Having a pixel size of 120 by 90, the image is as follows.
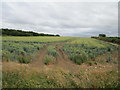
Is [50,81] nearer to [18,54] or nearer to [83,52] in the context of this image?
[18,54]

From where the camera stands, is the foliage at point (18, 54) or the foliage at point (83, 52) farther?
the foliage at point (83, 52)

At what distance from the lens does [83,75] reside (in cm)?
443

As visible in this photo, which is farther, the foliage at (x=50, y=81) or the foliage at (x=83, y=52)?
the foliage at (x=83, y=52)

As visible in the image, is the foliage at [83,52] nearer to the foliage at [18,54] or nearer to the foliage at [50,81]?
the foliage at [50,81]

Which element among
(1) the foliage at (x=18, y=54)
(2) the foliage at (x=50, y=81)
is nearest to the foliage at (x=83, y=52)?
(2) the foliage at (x=50, y=81)

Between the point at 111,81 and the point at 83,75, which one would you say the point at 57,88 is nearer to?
Answer: the point at 83,75

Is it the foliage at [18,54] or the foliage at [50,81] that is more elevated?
the foliage at [18,54]

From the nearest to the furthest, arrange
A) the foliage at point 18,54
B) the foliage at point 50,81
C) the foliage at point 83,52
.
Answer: the foliage at point 50,81, the foliage at point 18,54, the foliage at point 83,52

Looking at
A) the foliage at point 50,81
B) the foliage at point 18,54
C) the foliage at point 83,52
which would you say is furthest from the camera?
the foliage at point 83,52

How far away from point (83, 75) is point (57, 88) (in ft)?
5.27

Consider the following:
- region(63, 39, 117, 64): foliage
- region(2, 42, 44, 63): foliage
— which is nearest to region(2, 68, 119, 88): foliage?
region(2, 42, 44, 63): foliage

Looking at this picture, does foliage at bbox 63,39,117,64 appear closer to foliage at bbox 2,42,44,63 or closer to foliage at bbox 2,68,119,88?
foliage at bbox 2,68,119,88

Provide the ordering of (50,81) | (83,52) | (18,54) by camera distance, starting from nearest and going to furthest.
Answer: (50,81), (18,54), (83,52)

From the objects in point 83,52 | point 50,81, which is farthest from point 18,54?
point 83,52
